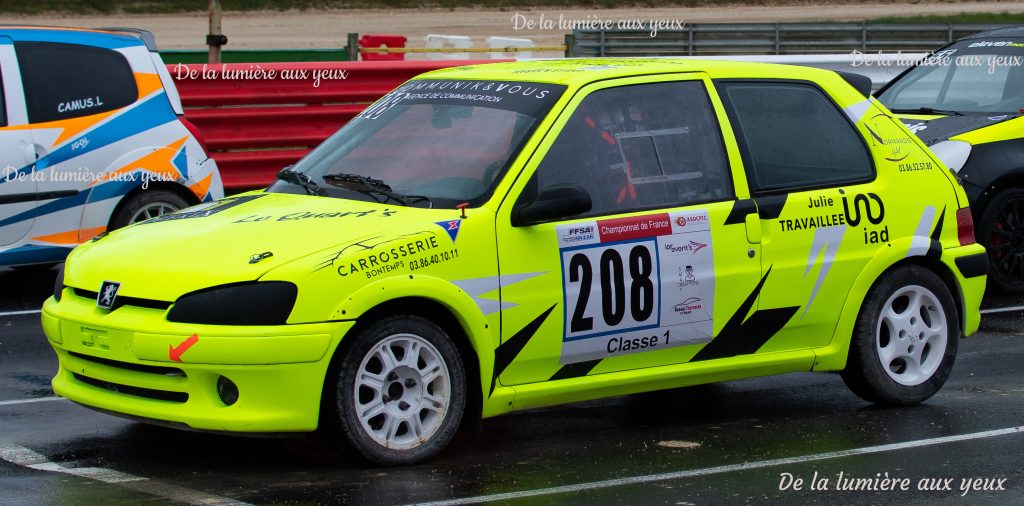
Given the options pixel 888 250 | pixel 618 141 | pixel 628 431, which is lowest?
pixel 628 431

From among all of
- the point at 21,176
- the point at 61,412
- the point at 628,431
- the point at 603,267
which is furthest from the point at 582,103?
the point at 21,176

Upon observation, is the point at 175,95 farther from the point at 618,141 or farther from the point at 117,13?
the point at 117,13

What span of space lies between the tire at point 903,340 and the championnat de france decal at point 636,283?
99 cm

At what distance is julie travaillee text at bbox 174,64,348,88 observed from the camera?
1384 centimetres

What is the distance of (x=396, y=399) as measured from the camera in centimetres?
607

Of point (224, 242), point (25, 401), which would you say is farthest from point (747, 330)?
point (25, 401)

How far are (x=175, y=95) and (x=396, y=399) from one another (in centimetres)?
577

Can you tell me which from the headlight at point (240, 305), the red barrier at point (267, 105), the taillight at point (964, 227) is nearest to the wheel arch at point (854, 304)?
the taillight at point (964, 227)

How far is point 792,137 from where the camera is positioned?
23.7ft

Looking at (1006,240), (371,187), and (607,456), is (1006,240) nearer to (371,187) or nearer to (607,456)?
(607,456)

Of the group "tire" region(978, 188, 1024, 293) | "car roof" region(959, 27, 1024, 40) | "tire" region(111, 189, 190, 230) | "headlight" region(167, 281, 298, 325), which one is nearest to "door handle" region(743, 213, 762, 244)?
"headlight" region(167, 281, 298, 325)

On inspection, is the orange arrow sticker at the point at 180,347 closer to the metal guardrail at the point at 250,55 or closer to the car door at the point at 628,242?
the car door at the point at 628,242

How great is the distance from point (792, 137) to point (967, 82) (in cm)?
549

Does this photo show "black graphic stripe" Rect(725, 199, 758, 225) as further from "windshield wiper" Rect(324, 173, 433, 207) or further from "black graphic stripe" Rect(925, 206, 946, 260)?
"windshield wiper" Rect(324, 173, 433, 207)
